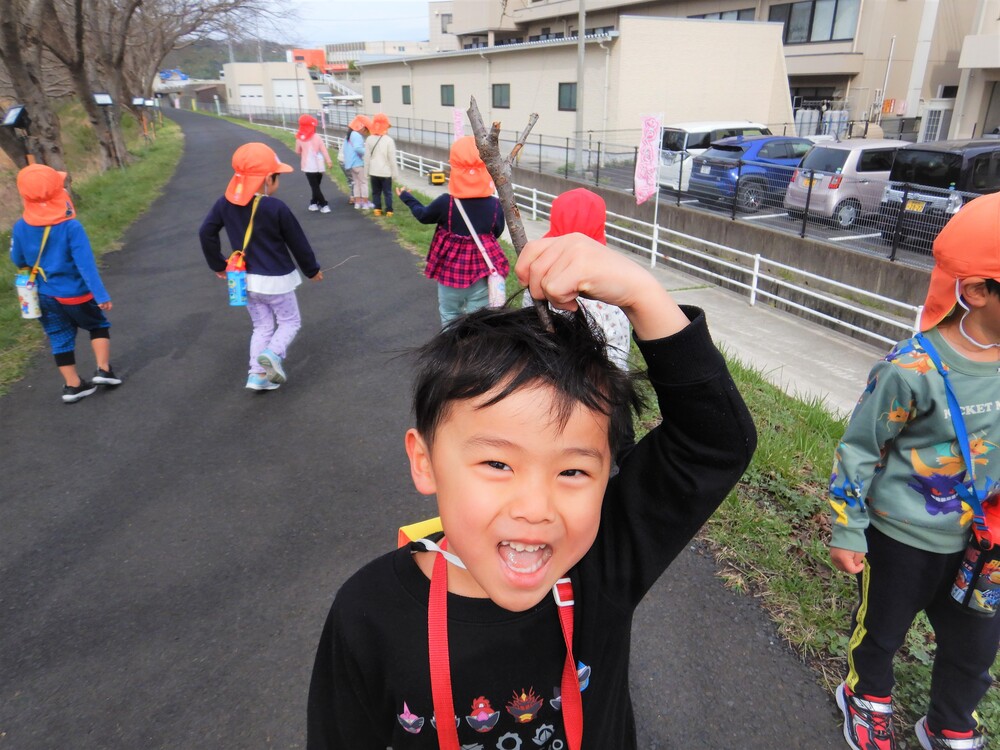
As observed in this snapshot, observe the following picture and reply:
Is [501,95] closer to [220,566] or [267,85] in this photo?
[220,566]

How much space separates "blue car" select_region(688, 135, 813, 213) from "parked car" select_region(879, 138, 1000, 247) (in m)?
1.75

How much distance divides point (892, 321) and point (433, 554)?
22.4 ft

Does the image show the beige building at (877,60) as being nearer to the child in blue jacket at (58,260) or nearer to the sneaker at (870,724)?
the child in blue jacket at (58,260)

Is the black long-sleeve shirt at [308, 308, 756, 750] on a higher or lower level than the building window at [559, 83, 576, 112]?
lower

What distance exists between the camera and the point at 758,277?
8695mm

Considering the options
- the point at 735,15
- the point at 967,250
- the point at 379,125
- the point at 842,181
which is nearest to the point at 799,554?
the point at 967,250

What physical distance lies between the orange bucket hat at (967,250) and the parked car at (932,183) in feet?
23.7

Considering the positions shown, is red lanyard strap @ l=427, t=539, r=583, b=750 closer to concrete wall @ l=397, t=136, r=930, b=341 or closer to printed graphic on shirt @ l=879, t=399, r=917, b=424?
printed graphic on shirt @ l=879, t=399, r=917, b=424

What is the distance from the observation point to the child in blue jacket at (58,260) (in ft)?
15.5

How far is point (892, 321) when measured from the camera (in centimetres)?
669

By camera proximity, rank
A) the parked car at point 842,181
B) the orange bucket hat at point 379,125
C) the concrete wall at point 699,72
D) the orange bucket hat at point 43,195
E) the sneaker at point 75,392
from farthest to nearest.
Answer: the concrete wall at point 699,72, the orange bucket hat at point 379,125, the parked car at point 842,181, the sneaker at point 75,392, the orange bucket hat at point 43,195

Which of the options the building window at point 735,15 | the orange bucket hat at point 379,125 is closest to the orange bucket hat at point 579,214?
the orange bucket hat at point 379,125

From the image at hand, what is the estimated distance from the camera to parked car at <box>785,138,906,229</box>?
1004 centimetres

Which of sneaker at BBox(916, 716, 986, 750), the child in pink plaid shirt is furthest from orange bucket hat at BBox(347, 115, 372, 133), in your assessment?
sneaker at BBox(916, 716, 986, 750)
